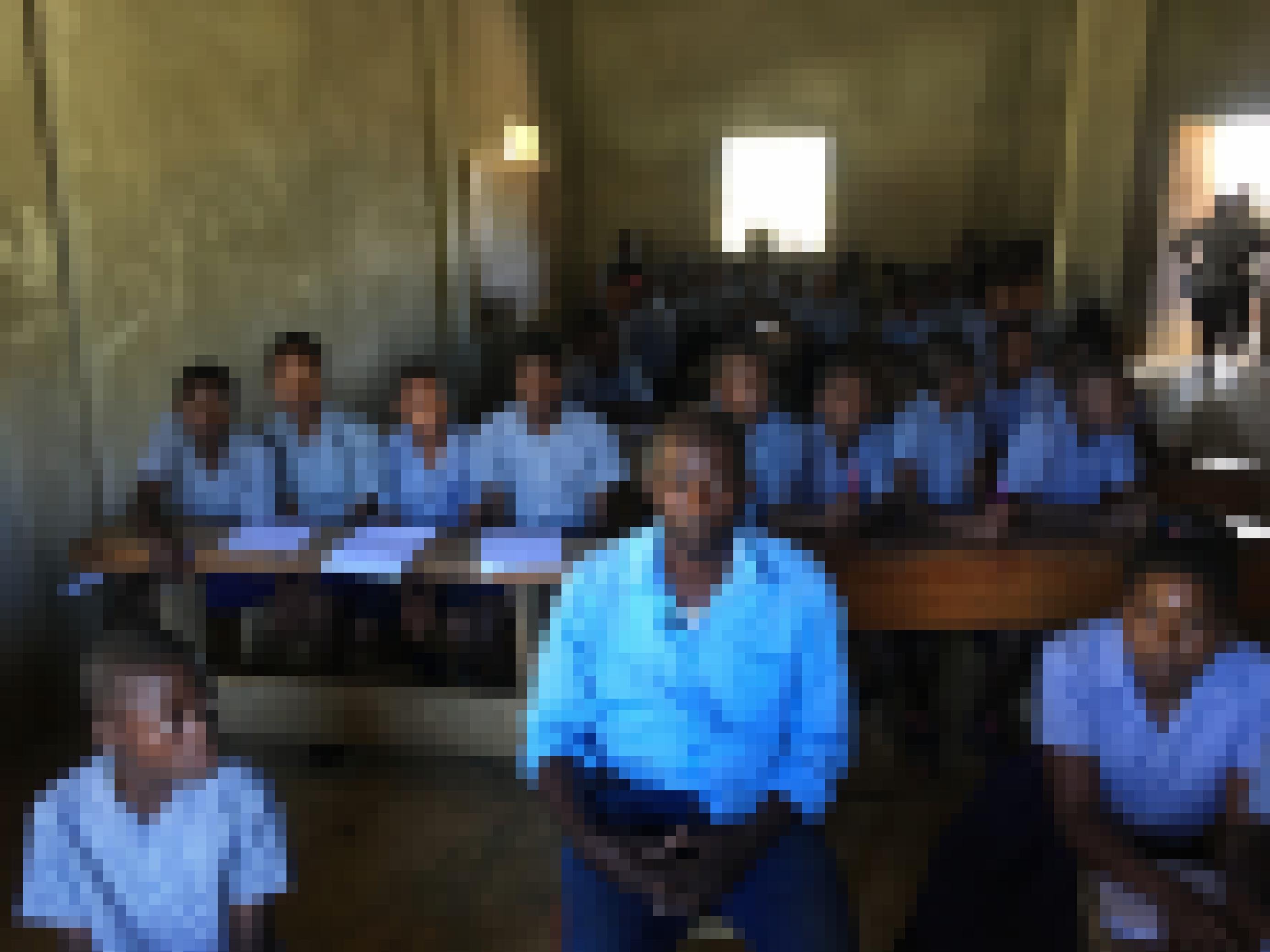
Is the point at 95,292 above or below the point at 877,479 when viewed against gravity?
above

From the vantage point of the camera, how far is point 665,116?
742 centimetres

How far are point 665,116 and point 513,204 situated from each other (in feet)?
7.44

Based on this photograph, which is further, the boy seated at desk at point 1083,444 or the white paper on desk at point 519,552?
the boy seated at desk at point 1083,444

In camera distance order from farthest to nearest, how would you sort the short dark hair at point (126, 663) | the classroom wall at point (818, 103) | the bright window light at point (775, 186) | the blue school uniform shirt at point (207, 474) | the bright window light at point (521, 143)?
the bright window light at point (775, 186) → the classroom wall at point (818, 103) → the bright window light at point (521, 143) → the blue school uniform shirt at point (207, 474) → the short dark hair at point (126, 663)

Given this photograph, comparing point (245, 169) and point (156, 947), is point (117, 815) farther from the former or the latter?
point (245, 169)

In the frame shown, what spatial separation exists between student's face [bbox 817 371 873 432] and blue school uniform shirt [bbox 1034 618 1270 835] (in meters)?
1.58

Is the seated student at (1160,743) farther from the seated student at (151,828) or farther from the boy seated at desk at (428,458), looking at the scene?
the boy seated at desk at (428,458)

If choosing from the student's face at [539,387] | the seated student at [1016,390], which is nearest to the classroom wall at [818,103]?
the seated student at [1016,390]

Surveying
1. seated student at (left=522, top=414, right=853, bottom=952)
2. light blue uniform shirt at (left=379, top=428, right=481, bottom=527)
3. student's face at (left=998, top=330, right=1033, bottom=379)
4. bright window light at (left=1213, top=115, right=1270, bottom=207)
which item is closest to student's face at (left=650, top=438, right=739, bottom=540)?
seated student at (left=522, top=414, right=853, bottom=952)

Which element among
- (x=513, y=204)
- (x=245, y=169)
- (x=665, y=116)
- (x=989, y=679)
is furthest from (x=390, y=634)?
(x=665, y=116)

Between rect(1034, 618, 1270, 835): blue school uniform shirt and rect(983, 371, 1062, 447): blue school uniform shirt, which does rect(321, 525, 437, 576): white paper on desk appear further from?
rect(983, 371, 1062, 447): blue school uniform shirt

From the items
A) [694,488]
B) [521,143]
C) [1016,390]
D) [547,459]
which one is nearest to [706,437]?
[694,488]

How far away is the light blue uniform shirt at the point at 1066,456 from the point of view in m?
3.13

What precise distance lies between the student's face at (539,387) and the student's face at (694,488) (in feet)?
5.33
